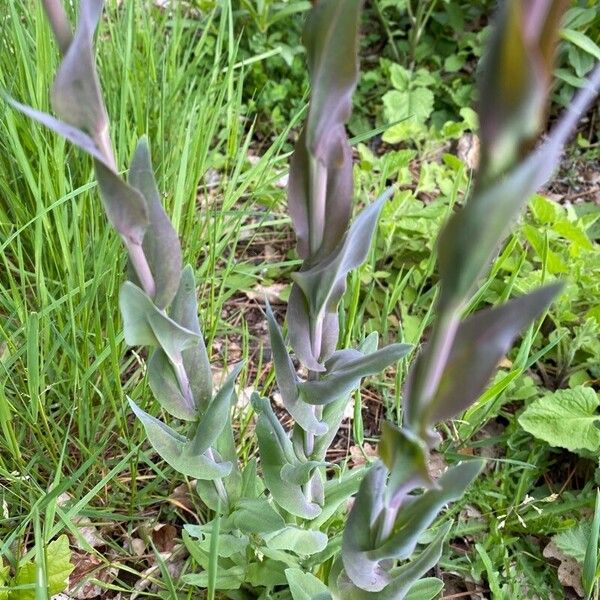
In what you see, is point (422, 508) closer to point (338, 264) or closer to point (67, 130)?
point (338, 264)

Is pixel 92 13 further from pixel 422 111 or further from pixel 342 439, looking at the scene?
pixel 422 111

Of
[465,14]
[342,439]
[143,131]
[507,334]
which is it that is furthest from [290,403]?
[465,14]

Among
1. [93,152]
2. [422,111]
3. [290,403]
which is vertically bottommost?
[422,111]

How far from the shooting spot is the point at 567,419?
3.56 feet

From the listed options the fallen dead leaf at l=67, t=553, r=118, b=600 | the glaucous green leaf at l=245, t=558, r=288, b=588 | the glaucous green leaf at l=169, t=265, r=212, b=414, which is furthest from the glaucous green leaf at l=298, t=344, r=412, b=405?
the fallen dead leaf at l=67, t=553, r=118, b=600

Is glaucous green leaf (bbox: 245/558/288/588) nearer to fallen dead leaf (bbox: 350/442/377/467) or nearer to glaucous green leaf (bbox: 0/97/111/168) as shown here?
fallen dead leaf (bbox: 350/442/377/467)

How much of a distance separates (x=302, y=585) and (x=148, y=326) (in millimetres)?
418

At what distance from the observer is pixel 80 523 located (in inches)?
39.8

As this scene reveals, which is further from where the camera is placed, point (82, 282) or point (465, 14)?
point (465, 14)

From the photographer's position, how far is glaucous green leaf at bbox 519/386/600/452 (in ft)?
3.47

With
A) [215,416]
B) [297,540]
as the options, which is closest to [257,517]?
[297,540]

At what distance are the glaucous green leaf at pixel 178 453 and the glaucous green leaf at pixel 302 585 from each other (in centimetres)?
17

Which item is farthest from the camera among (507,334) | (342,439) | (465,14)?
(465,14)

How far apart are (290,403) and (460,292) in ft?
1.16
